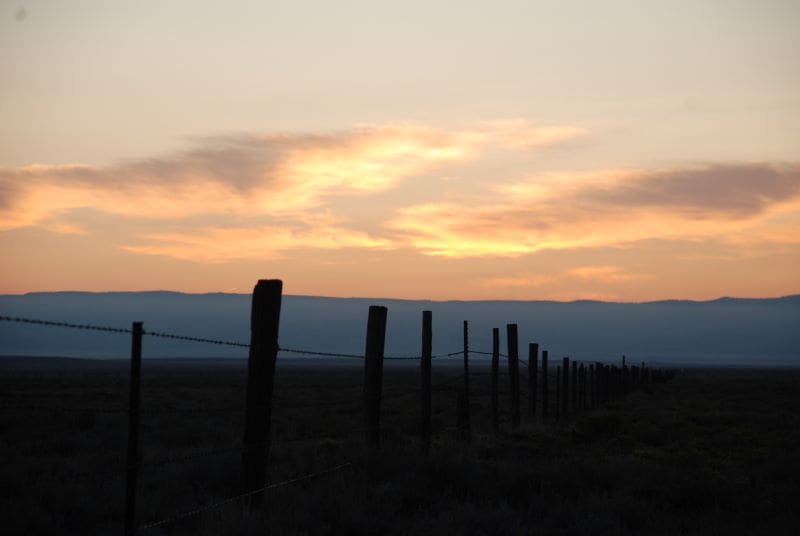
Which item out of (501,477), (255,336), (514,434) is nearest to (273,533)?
(255,336)

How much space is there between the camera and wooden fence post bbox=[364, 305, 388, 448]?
11656 millimetres

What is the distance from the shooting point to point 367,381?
1180cm

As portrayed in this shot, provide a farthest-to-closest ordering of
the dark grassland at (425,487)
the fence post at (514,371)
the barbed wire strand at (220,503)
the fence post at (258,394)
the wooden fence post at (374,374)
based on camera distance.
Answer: the fence post at (514,371), the wooden fence post at (374,374), the fence post at (258,394), the dark grassland at (425,487), the barbed wire strand at (220,503)

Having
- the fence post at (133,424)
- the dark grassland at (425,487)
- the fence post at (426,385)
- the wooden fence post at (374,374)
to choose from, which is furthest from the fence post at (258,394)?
the fence post at (426,385)

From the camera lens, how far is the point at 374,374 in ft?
38.8

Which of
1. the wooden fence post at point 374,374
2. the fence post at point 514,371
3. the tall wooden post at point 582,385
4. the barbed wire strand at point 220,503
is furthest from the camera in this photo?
the tall wooden post at point 582,385

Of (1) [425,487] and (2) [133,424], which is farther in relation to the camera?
(1) [425,487]

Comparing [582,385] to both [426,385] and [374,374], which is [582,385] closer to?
[426,385]

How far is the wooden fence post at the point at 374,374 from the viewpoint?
11656 mm

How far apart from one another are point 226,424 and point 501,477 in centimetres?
1233

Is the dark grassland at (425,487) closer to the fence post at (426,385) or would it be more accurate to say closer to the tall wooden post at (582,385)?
the fence post at (426,385)

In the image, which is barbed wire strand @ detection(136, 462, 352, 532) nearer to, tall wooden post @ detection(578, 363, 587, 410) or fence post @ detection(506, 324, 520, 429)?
fence post @ detection(506, 324, 520, 429)

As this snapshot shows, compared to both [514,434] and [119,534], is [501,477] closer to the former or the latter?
[119,534]

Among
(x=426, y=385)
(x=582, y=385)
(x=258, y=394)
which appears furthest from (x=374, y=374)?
(x=582, y=385)
